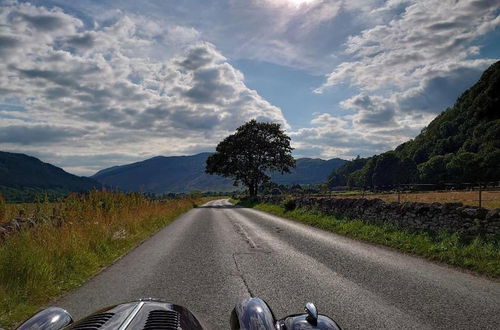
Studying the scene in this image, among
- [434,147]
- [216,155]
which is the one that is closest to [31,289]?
[216,155]

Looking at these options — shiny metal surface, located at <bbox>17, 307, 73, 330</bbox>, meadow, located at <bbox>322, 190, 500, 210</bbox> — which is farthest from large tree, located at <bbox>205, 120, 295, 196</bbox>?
shiny metal surface, located at <bbox>17, 307, 73, 330</bbox>

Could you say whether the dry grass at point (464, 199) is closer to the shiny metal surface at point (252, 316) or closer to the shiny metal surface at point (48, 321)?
the shiny metal surface at point (252, 316)

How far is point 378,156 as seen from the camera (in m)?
112

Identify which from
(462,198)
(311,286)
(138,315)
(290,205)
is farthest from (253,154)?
(138,315)

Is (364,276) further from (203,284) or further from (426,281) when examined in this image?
(203,284)

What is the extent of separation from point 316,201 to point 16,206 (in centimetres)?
1668

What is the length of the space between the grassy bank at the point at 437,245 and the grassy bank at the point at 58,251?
337 inches

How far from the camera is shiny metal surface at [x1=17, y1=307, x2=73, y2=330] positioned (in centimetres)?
261

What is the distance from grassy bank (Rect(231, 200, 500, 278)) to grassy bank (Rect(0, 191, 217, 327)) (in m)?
8.56

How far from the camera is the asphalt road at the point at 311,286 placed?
516cm

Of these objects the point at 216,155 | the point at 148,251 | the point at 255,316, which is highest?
the point at 216,155

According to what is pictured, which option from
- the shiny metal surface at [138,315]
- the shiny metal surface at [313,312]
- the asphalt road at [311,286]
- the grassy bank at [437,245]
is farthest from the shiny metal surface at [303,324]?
the grassy bank at [437,245]

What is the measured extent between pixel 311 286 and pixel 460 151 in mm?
90683

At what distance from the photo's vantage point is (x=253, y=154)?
61.6 m
